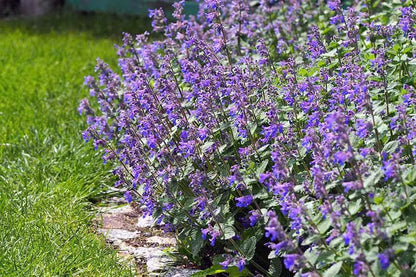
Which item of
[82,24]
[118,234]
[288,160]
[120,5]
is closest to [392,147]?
[288,160]

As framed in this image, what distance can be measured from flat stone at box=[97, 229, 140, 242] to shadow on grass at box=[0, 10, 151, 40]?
20.7 ft

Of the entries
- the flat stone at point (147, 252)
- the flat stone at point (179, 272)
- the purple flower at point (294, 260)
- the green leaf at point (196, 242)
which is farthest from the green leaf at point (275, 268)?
the flat stone at point (147, 252)

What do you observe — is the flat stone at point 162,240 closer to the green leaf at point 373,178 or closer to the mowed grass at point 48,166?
the mowed grass at point 48,166

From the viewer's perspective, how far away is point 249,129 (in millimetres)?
3098

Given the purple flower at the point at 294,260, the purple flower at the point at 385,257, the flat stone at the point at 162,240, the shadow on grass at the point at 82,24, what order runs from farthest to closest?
the shadow on grass at the point at 82,24 < the flat stone at the point at 162,240 < the purple flower at the point at 294,260 < the purple flower at the point at 385,257

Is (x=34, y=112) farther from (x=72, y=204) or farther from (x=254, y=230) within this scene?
(x=254, y=230)

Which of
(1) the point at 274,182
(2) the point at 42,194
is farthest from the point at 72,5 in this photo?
(1) the point at 274,182

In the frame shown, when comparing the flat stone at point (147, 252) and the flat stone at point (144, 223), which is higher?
the flat stone at point (147, 252)

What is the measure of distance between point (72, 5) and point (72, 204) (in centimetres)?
901

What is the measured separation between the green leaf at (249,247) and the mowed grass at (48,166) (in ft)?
2.31

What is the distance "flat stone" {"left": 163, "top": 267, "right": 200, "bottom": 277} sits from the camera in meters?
3.46

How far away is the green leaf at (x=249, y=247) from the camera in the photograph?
9.56 feet

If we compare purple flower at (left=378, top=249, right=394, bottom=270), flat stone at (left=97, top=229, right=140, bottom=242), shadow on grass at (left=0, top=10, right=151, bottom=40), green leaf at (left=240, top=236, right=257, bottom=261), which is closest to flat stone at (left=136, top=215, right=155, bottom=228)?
flat stone at (left=97, top=229, right=140, bottom=242)

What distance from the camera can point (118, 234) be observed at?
4.06 m
